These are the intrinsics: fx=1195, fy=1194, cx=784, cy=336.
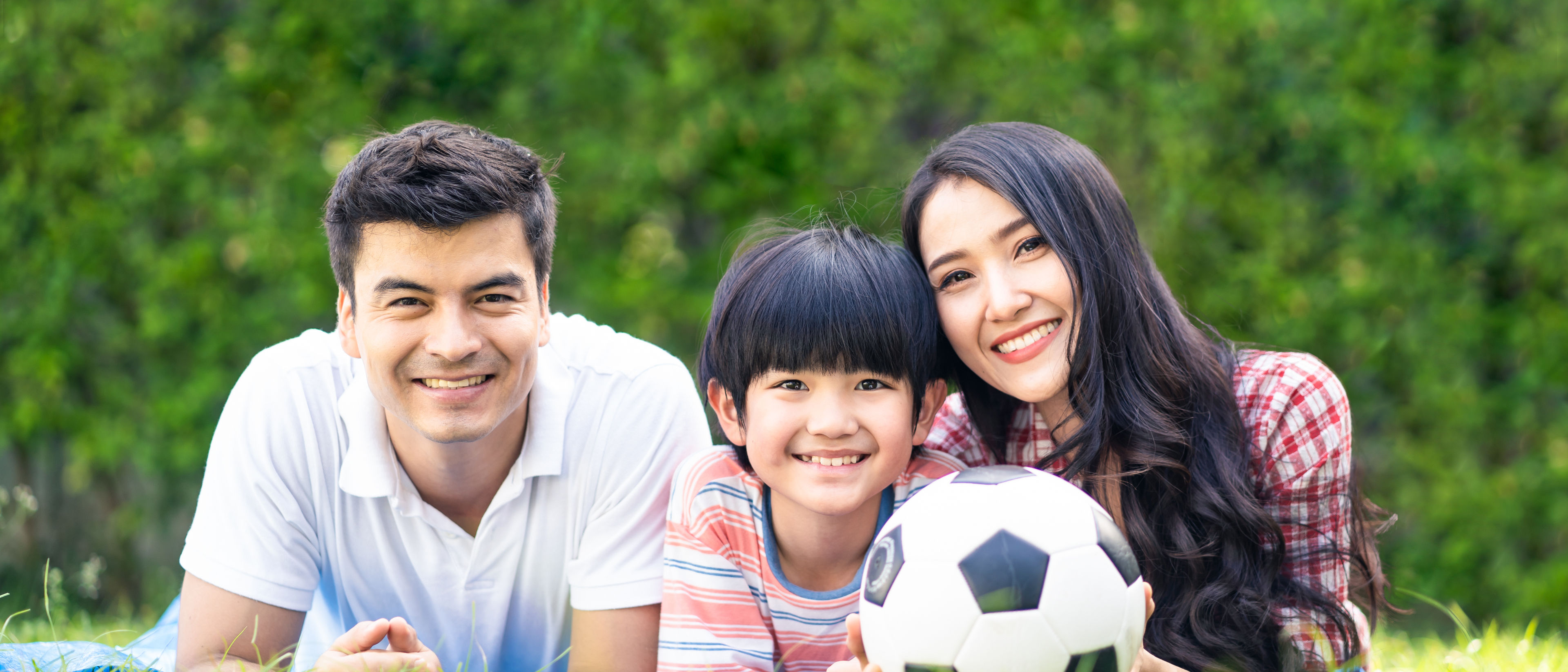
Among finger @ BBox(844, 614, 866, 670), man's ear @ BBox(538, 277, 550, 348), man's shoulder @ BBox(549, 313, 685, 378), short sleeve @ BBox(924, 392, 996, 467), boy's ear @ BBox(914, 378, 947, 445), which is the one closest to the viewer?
finger @ BBox(844, 614, 866, 670)

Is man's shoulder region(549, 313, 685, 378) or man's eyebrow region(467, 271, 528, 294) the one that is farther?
man's shoulder region(549, 313, 685, 378)

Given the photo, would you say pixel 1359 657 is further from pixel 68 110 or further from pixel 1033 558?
pixel 68 110

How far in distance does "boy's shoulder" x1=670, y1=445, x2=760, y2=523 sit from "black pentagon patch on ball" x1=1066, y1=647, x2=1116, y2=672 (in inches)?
36.6

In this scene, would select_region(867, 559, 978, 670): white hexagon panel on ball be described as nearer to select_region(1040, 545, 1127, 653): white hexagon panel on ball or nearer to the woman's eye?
select_region(1040, 545, 1127, 653): white hexagon panel on ball

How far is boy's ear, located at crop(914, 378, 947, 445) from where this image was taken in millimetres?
2799

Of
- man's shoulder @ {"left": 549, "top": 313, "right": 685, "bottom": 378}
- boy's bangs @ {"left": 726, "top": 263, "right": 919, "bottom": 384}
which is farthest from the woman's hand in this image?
man's shoulder @ {"left": 549, "top": 313, "right": 685, "bottom": 378}

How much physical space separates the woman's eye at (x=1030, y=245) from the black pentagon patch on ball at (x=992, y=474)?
591mm

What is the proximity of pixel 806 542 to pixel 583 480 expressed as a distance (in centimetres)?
60

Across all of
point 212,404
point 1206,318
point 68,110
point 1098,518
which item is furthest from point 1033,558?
point 68,110

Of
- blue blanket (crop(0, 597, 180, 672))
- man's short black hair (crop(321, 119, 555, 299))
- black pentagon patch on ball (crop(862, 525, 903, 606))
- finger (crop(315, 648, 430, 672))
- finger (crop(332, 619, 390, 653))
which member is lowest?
blue blanket (crop(0, 597, 180, 672))

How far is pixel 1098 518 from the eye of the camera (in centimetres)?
229

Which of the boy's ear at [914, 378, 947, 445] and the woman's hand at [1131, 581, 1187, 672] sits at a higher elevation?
the boy's ear at [914, 378, 947, 445]

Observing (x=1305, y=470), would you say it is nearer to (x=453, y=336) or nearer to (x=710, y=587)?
(x=710, y=587)

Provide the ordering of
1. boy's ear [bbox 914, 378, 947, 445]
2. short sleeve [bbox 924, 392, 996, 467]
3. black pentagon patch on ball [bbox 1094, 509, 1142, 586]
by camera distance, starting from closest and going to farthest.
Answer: black pentagon patch on ball [bbox 1094, 509, 1142, 586] → boy's ear [bbox 914, 378, 947, 445] → short sleeve [bbox 924, 392, 996, 467]
